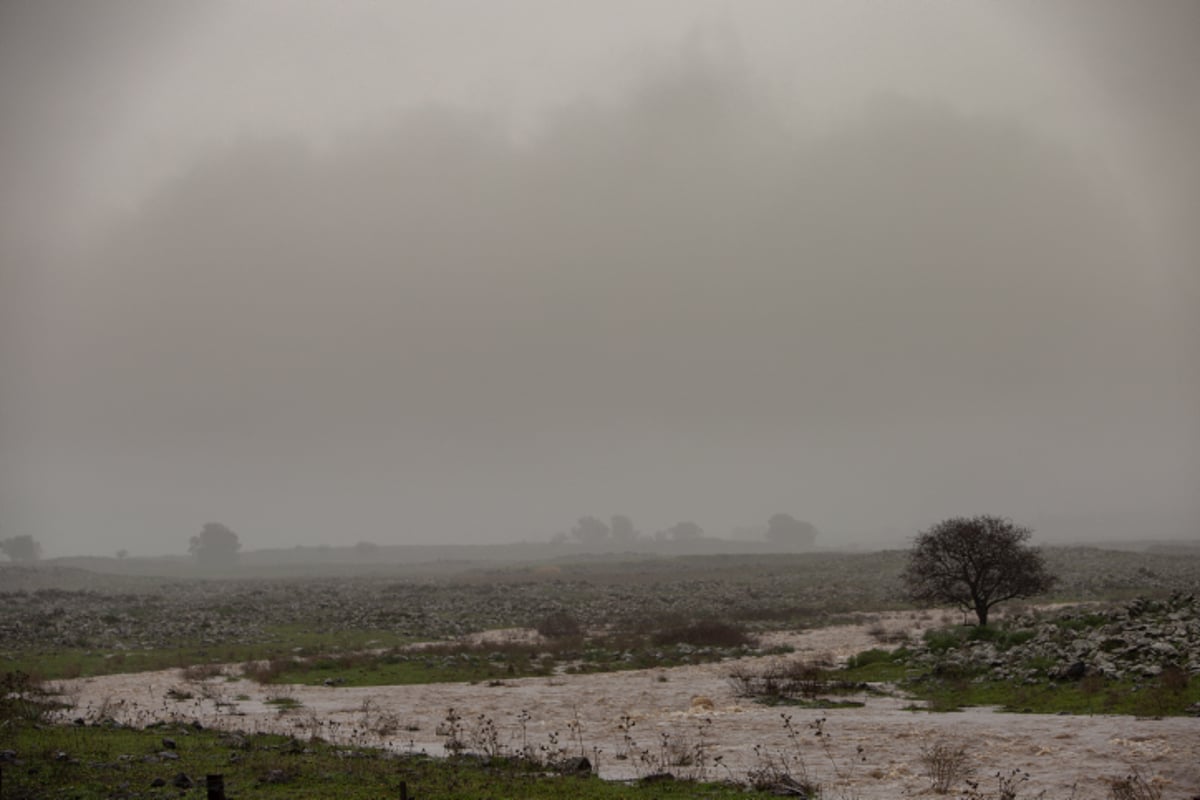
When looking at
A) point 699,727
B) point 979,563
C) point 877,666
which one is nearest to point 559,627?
point 877,666

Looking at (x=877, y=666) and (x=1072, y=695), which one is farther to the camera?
(x=877, y=666)

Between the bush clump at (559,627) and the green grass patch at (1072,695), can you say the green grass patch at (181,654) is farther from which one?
the green grass patch at (1072,695)

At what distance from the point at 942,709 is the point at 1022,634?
9.20 metres

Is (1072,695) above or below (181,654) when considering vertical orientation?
above

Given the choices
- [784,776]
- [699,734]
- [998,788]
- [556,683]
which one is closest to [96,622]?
[556,683]

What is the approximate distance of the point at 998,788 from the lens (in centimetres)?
1612

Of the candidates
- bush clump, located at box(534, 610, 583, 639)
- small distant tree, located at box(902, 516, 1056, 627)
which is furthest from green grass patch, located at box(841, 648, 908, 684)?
bush clump, located at box(534, 610, 583, 639)

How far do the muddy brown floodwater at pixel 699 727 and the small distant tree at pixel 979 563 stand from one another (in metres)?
6.56

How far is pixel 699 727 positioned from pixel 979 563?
64.4 feet

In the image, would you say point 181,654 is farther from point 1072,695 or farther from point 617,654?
point 1072,695

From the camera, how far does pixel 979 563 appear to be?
36219 mm

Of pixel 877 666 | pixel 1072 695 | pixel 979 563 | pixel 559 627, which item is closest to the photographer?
pixel 1072 695

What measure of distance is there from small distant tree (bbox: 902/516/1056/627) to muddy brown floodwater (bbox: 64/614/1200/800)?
6.56 meters

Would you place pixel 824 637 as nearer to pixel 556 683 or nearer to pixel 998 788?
pixel 556 683
